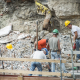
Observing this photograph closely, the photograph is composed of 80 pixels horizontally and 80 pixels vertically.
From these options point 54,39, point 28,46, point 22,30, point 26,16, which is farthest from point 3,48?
point 54,39

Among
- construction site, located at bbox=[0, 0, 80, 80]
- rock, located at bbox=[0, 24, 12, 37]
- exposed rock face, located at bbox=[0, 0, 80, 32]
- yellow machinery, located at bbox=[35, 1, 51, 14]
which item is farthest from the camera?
yellow machinery, located at bbox=[35, 1, 51, 14]

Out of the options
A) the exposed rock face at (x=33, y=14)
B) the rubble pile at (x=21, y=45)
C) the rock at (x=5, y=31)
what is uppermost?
the exposed rock face at (x=33, y=14)

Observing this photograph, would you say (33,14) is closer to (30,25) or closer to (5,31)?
(30,25)

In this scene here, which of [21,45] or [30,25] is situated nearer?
[21,45]

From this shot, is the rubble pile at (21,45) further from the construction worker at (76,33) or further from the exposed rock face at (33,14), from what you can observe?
the construction worker at (76,33)

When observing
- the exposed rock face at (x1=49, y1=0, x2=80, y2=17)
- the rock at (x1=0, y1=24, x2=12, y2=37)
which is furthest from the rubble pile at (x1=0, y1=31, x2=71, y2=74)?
the exposed rock face at (x1=49, y1=0, x2=80, y2=17)

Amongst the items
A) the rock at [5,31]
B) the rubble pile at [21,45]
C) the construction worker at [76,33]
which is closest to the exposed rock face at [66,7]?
the rubble pile at [21,45]

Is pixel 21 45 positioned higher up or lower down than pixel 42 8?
lower down

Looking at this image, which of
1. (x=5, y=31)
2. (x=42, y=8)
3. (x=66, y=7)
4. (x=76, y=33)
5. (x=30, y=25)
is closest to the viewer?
(x=76, y=33)

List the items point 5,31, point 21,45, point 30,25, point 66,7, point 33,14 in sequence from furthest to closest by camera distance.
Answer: point 33,14 → point 30,25 → point 5,31 → point 66,7 → point 21,45

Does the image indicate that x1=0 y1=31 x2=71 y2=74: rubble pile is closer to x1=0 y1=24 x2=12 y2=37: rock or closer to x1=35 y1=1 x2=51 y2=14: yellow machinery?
x1=0 y1=24 x2=12 y2=37: rock

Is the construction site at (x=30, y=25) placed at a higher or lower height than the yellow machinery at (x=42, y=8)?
lower

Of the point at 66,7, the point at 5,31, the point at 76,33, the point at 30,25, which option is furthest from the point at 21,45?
the point at 76,33

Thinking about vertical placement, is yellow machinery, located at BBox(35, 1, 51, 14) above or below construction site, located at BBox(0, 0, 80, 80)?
above
